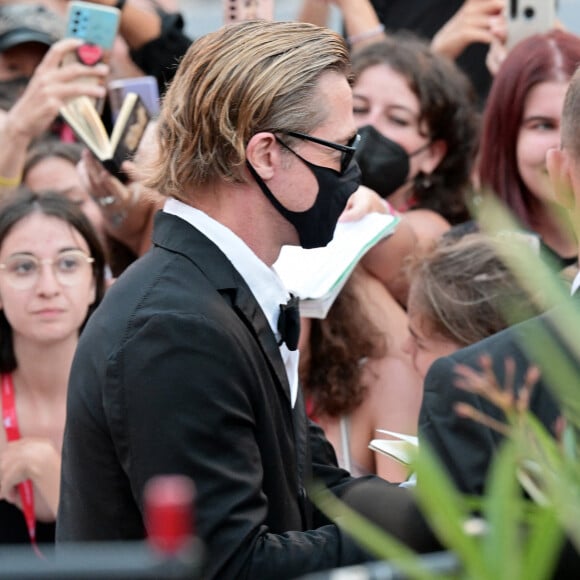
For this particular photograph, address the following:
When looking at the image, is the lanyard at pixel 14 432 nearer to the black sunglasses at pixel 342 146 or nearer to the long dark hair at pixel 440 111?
the black sunglasses at pixel 342 146

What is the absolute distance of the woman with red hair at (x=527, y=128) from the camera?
3715mm

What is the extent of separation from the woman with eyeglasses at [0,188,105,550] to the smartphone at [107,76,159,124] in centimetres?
64

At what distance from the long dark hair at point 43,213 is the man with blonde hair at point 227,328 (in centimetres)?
112

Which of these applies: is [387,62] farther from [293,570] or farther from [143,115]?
[293,570]

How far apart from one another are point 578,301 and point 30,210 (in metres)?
1.90

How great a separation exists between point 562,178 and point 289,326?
56 cm

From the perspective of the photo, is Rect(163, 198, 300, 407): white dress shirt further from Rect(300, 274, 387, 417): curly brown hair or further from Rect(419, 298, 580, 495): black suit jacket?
Rect(300, 274, 387, 417): curly brown hair

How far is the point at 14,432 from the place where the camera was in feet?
10.8

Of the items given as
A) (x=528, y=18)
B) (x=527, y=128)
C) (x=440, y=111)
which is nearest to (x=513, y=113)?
(x=527, y=128)

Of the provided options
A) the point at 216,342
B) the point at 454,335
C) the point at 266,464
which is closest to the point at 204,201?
the point at 216,342

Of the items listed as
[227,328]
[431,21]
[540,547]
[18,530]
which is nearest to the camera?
[540,547]

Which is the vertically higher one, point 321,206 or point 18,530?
point 321,206

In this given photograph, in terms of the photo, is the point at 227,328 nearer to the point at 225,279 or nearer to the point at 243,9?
the point at 225,279

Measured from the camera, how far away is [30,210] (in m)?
3.42
